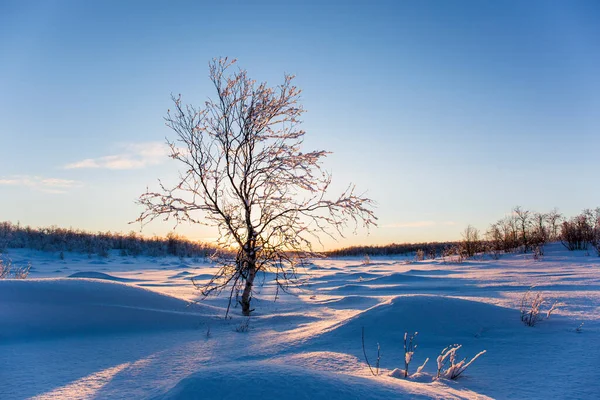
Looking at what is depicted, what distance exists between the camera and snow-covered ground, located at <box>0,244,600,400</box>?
2293 mm

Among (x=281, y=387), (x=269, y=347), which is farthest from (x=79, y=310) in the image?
(x=281, y=387)

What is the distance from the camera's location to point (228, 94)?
6.07 m

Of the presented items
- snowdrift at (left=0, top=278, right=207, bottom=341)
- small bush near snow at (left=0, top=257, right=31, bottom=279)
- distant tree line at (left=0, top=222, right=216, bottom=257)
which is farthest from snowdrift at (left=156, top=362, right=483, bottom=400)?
distant tree line at (left=0, top=222, right=216, bottom=257)

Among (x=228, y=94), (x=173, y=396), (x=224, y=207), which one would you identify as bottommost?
(x=173, y=396)

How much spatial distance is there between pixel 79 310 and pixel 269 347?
8.65ft

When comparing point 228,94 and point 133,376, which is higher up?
point 228,94

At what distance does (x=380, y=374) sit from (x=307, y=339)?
4.08 ft

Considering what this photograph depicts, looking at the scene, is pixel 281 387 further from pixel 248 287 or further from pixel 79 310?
pixel 248 287

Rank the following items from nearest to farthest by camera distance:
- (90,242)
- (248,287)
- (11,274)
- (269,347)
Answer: (269,347), (248,287), (11,274), (90,242)

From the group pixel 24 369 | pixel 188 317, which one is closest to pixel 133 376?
pixel 24 369

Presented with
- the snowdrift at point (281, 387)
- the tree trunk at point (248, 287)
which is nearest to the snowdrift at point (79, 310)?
the tree trunk at point (248, 287)

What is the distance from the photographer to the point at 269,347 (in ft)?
12.9

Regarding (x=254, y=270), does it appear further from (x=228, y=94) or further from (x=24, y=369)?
(x=24, y=369)

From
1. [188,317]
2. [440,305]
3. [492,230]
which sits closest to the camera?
Result: [440,305]
